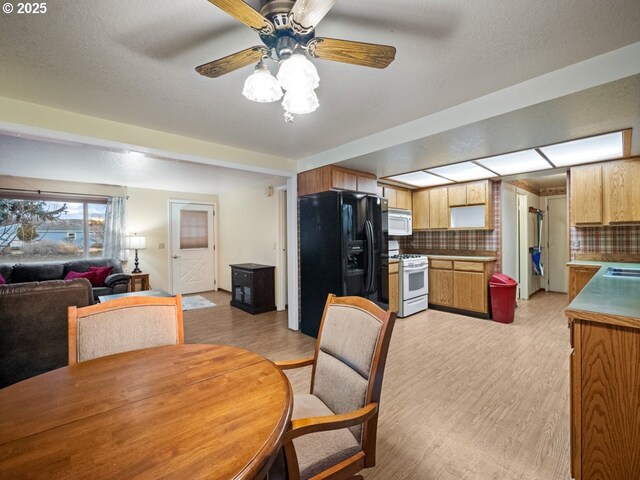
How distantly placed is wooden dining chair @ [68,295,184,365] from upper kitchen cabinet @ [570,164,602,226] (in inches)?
175

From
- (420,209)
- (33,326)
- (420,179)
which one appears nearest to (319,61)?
(33,326)

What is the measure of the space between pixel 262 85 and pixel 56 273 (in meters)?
5.44

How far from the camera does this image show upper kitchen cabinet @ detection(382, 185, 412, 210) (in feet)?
15.5

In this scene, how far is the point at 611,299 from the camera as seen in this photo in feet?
5.03

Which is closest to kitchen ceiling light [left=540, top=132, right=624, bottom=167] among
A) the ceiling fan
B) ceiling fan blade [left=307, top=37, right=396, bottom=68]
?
ceiling fan blade [left=307, top=37, right=396, bottom=68]

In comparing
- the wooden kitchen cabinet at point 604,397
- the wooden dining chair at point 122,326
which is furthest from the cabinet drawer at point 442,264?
the wooden dining chair at point 122,326

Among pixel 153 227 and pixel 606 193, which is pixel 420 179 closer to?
pixel 606 193

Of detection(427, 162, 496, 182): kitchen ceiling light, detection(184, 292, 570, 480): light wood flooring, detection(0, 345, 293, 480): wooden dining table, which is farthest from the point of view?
detection(427, 162, 496, 182): kitchen ceiling light

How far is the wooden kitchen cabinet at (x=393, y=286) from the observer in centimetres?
417

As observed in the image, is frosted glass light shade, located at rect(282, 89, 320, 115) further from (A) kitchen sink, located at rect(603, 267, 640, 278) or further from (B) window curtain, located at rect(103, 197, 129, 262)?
(B) window curtain, located at rect(103, 197, 129, 262)

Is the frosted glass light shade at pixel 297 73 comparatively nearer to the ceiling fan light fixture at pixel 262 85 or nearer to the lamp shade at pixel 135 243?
the ceiling fan light fixture at pixel 262 85

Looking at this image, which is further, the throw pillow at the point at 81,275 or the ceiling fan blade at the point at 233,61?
the throw pillow at the point at 81,275

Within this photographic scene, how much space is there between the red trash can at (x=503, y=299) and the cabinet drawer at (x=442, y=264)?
0.67m

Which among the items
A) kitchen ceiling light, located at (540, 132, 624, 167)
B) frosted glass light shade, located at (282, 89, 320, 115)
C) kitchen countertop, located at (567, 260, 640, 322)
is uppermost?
kitchen ceiling light, located at (540, 132, 624, 167)
